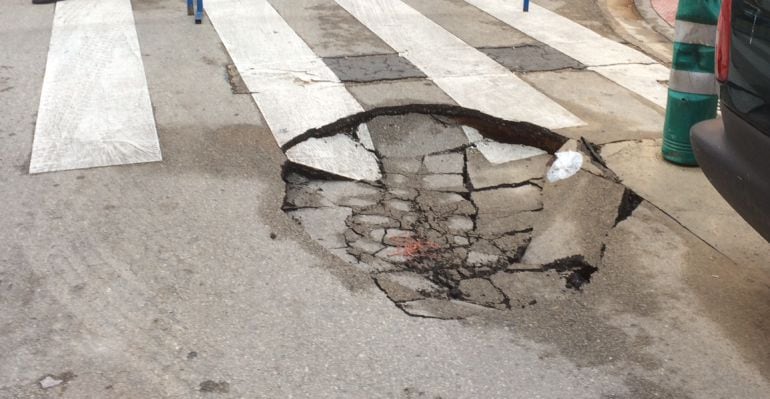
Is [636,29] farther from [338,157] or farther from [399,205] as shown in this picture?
[399,205]

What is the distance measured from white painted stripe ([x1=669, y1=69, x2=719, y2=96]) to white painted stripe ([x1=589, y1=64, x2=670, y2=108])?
55.0 inches

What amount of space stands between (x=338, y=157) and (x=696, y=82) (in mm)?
2188

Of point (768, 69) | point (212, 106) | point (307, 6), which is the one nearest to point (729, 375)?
point (768, 69)

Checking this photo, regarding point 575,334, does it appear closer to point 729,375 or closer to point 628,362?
point 628,362

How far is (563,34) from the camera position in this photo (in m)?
8.40

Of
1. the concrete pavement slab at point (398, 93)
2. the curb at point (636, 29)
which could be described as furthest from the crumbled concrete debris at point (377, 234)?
the curb at point (636, 29)

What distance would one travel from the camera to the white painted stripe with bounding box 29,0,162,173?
17.2 feet

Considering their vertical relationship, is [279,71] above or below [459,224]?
above

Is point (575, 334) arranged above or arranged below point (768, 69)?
below

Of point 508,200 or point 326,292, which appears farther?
point 508,200

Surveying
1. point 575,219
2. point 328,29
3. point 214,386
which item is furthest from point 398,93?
point 214,386

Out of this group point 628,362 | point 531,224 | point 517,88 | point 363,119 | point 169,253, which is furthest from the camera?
point 517,88

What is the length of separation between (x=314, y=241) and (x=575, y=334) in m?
1.40

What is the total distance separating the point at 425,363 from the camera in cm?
346
